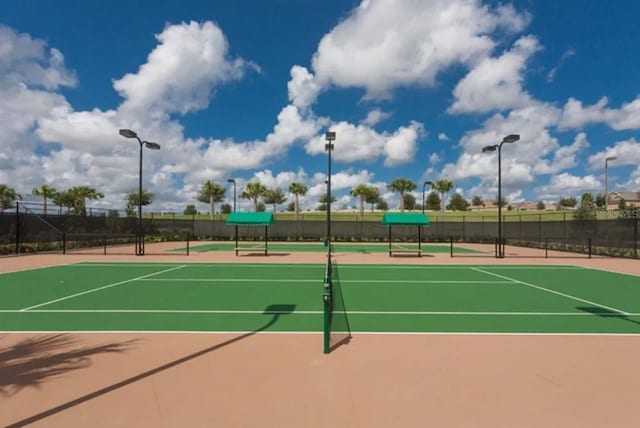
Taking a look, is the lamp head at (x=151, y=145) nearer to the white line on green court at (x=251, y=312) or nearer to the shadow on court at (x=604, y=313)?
the white line on green court at (x=251, y=312)

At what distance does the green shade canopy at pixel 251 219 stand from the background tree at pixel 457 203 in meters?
125

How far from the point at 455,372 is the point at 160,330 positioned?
486 centimetres

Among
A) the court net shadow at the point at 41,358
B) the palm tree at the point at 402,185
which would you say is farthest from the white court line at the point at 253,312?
the palm tree at the point at 402,185

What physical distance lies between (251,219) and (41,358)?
54.3ft

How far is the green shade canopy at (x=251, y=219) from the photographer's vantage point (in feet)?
70.1

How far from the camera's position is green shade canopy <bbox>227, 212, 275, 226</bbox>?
70.1 feet

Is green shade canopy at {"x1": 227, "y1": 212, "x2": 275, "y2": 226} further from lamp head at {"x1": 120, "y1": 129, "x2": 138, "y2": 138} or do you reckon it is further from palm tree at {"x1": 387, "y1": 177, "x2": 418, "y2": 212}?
palm tree at {"x1": 387, "y1": 177, "x2": 418, "y2": 212}

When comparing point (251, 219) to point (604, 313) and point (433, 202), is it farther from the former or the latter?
point (433, 202)

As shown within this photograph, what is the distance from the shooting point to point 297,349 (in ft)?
18.2

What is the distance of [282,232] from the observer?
139 ft

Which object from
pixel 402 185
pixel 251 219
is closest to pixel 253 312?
pixel 251 219

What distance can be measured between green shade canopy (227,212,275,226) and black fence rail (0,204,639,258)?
10.2 feet

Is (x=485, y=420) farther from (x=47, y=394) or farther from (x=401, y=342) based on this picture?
(x=47, y=394)

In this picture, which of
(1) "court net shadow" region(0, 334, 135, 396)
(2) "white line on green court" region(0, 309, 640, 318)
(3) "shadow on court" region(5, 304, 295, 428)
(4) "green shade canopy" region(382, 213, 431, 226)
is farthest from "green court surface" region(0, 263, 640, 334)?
(4) "green shade canopy" region(382, 213, 431, 226)
